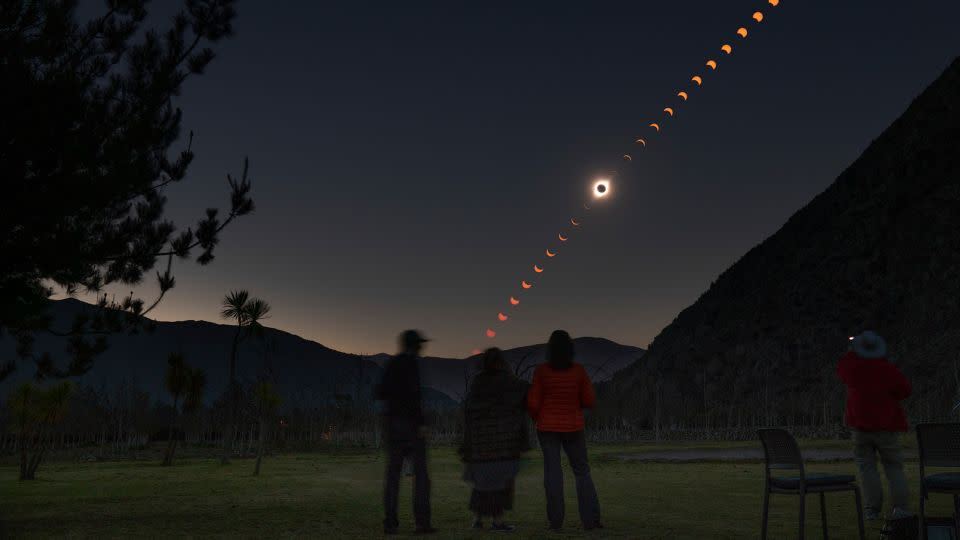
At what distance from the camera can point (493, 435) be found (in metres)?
8.95

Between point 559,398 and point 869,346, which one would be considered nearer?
point 869,346

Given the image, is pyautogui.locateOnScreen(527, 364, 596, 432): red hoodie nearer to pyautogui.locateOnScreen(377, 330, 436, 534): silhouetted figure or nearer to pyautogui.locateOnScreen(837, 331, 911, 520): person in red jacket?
pyautogui.locateOnScreen(377, 330, 436, 534): silhouetted figure

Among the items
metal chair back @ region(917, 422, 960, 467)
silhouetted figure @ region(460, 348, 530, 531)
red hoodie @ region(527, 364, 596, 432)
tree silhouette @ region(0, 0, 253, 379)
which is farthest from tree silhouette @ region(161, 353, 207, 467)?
metal chair back @ region(917, 422, 960, 467)

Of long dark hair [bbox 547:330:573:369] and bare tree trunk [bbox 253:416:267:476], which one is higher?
long dark hair [bbox 547:330:573:369]

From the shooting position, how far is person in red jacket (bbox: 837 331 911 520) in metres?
8.41

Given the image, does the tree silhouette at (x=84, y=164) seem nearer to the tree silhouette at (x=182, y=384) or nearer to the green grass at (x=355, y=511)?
the green grass at (x=355, y=511)

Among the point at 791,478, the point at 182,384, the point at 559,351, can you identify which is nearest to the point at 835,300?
the point at 182,384

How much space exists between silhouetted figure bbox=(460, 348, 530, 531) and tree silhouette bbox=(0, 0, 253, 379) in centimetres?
396

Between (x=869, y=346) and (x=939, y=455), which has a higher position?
(x=869, y=346)

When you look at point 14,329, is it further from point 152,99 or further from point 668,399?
point 668,399

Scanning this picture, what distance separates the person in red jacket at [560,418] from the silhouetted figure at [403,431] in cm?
120

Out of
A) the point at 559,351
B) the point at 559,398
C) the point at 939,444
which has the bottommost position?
the point at 939,444

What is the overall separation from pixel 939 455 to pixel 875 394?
183cm

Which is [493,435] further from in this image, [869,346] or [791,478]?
[869,346]
